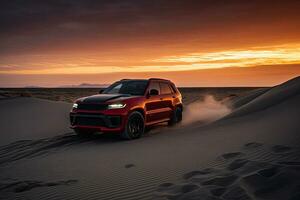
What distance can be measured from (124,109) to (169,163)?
10.6 ft

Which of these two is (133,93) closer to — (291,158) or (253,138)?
(253,138)

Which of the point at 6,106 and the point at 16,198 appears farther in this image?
the point at 6,106

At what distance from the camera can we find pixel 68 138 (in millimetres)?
11664

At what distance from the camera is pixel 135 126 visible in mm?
11008

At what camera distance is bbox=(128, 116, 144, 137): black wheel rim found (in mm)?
10742

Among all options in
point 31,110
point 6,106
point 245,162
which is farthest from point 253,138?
point 6,106

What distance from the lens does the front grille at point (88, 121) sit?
10.4m

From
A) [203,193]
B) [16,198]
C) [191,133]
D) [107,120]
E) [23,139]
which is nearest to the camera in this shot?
[203,193]

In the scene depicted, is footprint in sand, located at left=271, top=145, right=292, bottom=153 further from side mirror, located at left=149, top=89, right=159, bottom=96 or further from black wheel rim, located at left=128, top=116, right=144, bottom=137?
side mirror, located at left=149, top=89, right=159, bottom=96

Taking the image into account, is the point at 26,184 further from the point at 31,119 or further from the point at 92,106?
the point at 31,119

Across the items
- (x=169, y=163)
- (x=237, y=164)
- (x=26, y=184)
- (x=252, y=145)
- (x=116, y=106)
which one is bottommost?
(x=26, y=184)

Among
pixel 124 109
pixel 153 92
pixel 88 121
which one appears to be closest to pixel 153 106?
pixel 153 92

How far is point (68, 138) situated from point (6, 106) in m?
9.58

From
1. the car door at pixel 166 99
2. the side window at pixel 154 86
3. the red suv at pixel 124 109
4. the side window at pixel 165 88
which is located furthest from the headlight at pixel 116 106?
the side window at pixel 165 88
